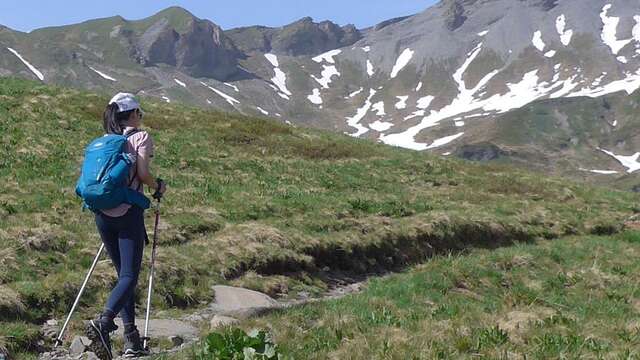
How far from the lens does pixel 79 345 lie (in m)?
9.62

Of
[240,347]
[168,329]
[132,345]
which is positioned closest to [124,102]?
[132,345]

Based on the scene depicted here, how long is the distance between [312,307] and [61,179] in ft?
42.4

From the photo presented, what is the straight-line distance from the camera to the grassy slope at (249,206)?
46.3 ft

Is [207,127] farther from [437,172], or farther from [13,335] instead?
[13,335]

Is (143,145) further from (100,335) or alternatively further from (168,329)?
(168,329)

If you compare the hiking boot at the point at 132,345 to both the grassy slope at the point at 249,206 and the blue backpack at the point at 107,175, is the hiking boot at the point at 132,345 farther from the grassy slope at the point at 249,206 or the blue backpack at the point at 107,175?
the grassy slope at the point at 249,206

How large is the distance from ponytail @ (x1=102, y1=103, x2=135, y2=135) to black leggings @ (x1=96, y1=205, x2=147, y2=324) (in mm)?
1162

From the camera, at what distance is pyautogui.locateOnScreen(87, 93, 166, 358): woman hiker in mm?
8594

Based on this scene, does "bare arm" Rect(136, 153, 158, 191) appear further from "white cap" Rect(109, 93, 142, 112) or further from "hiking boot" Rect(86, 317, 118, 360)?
"hiking boot" Rect(86, 317, 118, 360)

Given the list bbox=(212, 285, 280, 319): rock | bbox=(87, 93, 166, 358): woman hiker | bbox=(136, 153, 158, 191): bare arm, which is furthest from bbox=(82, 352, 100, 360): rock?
bbox=(212, 285, 280, 319): rock

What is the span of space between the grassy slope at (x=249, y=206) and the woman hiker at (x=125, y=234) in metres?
2.61

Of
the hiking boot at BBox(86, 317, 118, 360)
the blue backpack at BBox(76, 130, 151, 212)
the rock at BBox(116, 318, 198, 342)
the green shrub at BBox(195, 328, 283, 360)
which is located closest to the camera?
the green shrub at BBox(195, 328, 283, 360)

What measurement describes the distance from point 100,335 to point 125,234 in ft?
4.48

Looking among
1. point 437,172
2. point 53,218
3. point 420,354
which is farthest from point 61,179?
point 437,172
